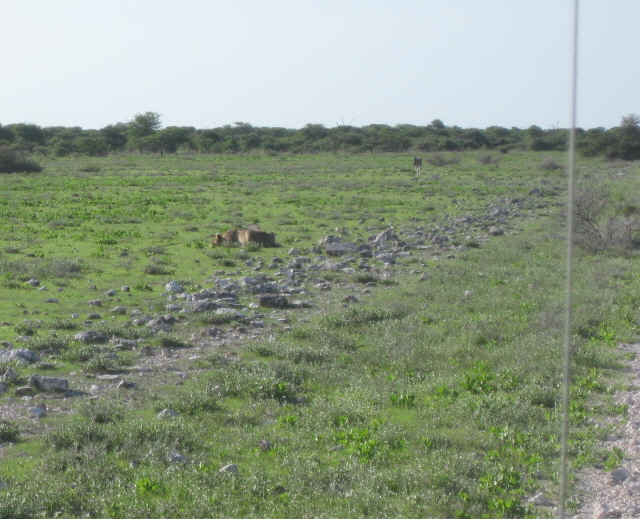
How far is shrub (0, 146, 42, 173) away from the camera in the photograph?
3753 cm

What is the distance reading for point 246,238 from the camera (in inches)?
592

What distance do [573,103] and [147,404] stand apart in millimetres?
4916

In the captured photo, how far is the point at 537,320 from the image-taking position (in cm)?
895

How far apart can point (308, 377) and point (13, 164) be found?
35190 mm

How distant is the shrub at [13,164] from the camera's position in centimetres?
3753

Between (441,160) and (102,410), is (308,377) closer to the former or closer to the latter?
(102,410)

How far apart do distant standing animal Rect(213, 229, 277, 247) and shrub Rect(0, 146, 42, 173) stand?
2634 centimetres

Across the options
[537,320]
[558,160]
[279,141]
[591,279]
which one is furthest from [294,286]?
[279,141]

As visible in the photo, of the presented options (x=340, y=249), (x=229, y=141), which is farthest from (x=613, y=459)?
(x=229, y=141)

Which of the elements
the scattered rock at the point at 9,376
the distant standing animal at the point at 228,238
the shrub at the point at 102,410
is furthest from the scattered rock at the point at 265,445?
the distant standing animal at the point at 228,238

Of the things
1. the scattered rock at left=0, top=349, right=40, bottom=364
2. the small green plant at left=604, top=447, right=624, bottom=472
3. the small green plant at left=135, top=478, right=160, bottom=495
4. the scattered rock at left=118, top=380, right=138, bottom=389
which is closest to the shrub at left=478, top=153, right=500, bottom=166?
the scattered rock at left=0, top=349, right=40, bottom=364

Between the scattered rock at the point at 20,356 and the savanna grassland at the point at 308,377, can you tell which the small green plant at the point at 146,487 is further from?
the scattered rock at the point at 20,356

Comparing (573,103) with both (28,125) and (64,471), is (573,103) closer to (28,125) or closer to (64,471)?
(64,471)

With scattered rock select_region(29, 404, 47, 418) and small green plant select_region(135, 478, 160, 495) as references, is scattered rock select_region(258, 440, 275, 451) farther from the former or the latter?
scattered rock select_region(29, 404, 47, 418)
